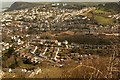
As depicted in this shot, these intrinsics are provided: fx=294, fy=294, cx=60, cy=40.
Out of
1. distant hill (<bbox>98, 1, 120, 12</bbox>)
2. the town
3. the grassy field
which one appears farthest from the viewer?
distant hill (<bbox>98, 1, 120, 12</bbox>)

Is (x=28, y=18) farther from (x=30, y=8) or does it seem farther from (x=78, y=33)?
(x=78, y=33)

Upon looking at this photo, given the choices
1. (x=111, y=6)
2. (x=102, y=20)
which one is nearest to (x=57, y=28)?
(x=102, y=20)

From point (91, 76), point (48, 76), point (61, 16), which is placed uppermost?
point (91, 76)

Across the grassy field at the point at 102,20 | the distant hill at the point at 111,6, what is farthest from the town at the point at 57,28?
the distant hill at the point at 111,6

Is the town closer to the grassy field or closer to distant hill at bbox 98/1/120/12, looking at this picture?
the grassy field

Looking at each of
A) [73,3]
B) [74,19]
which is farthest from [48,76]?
[73,3]

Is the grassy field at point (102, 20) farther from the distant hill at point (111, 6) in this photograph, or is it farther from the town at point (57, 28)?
the distant hill at point (111, 6)

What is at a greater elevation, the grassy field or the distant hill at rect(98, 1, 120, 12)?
the distant hill at rect(98, 1, 120, 12)

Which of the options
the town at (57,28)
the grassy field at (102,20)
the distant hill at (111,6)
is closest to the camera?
the town at (57,28)

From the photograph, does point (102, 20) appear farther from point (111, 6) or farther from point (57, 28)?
point (57, 28)

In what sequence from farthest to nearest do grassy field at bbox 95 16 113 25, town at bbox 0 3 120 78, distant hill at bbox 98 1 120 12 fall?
1. distant hill at bbox 98 1 120 12
2. grassy field at bbox 95 16 113 25
3. town at bbox 0 3 120 78

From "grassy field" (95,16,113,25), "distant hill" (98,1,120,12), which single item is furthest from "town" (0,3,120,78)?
"distant hill" (98,1,120,12)
